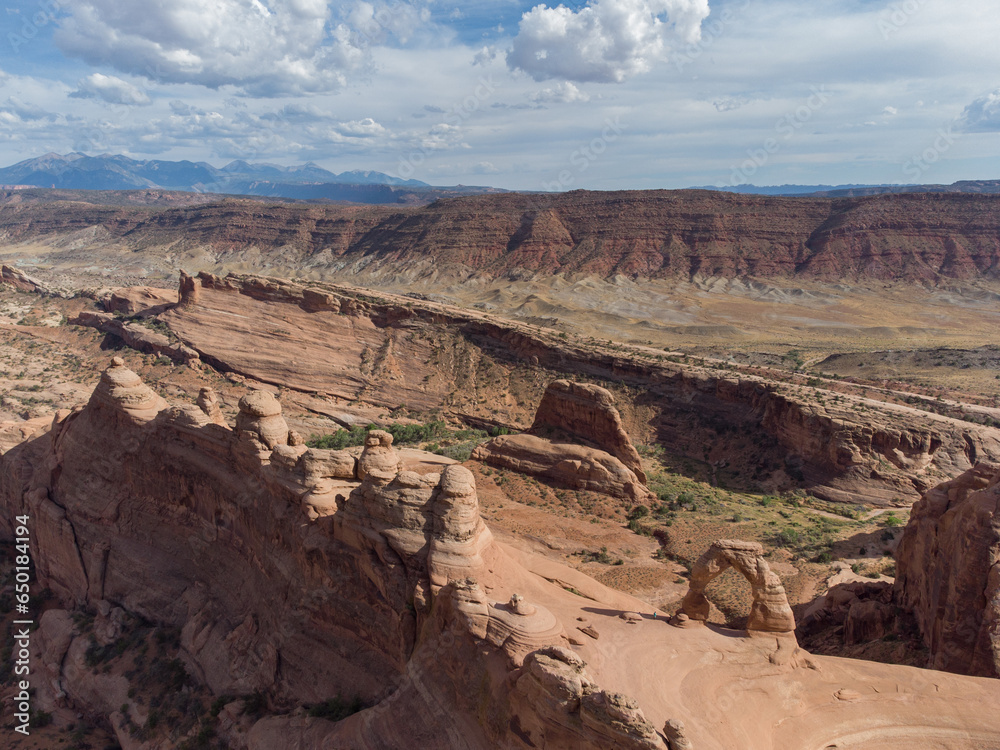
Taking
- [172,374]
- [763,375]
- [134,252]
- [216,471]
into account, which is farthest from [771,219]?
[134,252]

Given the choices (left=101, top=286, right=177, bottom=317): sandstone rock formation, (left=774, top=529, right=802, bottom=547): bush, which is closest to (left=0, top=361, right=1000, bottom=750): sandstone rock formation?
(left=774, top=529, right=802, bottom=547): bush

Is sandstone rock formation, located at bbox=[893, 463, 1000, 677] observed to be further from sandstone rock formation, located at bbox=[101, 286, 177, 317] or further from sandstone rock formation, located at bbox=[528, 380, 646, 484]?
sandstone rock formation, located at bbox=[101, 286, 177, 317]

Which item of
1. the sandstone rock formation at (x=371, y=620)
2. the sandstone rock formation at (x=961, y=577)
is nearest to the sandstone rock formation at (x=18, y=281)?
the sandstone rock formation at (x=371, y=620)

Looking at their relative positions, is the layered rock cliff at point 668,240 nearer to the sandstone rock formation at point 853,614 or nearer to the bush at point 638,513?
the bush at point 638,513

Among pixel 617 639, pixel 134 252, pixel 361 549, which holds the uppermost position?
pixel 134 252

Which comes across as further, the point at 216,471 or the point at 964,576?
the point at 216,471

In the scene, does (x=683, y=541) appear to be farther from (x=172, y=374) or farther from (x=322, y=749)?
(x=172, y=374)
